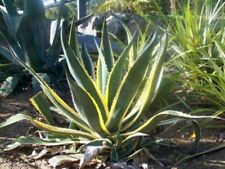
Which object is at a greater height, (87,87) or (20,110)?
(87,87)

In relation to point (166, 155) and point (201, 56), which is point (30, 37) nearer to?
point (201, 56)

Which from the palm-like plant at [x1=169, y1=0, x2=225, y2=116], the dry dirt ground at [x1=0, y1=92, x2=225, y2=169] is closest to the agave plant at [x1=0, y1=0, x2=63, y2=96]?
the dry dirt ground at [x1=0, y1=92, x2=225, y2=169]

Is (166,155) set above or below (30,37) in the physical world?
below

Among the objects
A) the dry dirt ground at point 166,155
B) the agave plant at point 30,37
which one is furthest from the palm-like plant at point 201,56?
the agave plant at point 30,37

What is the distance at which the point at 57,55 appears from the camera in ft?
14.9

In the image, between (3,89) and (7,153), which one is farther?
(3,89)

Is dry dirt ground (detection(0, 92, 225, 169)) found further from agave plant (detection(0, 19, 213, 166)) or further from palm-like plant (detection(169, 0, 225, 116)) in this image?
palm-like plant (detection(169, 0, 225, 116))

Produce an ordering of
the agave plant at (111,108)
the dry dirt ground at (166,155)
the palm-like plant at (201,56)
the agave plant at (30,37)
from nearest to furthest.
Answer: the agave plant at (111,108)
the dry dirt ground at (166,155)
the palm-like plant at (201,56)
the agave plant at (30,37)

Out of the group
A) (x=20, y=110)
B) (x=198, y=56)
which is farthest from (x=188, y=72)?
(x=20, y=110)

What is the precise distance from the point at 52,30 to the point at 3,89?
2.51ft

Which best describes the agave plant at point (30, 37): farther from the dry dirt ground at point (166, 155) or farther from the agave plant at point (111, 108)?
the agave plant at point (111, 108)

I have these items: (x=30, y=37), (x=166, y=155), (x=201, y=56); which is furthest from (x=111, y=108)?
(x=30, y=37)

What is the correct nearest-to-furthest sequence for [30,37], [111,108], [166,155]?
[111,108] → [166,155] → [30,37]

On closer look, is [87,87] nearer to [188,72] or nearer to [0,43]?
[188,72]
